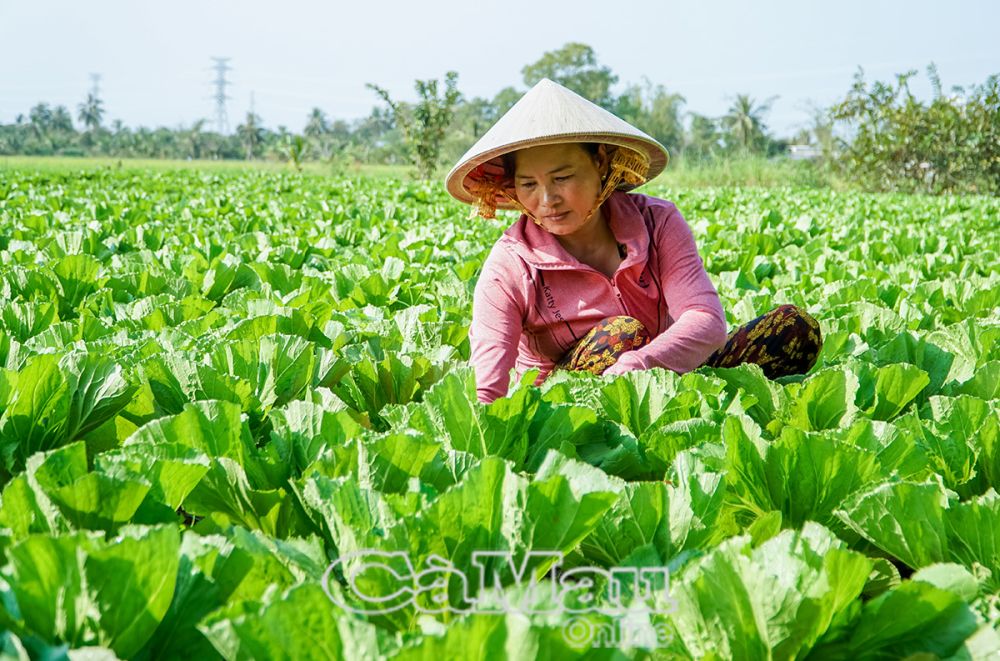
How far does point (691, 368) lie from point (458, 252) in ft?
10.1

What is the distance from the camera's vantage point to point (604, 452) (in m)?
1.47

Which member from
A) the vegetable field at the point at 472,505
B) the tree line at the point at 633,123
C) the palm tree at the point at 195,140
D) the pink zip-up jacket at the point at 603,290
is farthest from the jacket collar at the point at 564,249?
the palm tree at the point at 195,140

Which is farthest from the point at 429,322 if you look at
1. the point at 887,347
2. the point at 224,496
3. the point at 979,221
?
the point at 979,221

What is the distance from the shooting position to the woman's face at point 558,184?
7.18ft

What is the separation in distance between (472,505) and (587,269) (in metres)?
1.38

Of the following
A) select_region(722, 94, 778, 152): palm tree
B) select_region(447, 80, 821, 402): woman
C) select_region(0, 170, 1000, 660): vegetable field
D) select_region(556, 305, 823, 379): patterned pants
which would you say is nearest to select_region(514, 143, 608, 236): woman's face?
select_region(447, 80, 821, 402): woman

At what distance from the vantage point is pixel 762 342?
2.26 metres

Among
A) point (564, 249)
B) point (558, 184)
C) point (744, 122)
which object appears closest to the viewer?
point (558, 184)

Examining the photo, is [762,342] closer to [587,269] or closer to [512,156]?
[587,269]

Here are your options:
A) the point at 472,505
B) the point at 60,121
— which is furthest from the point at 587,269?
the point at 60,121

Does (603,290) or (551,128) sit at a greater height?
(551,128)

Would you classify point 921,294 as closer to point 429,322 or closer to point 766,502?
point 429,322

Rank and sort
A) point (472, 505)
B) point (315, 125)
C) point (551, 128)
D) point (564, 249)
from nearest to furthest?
point (472, 505)
point (551, 128)
point (564, 249)
point (315, 125)

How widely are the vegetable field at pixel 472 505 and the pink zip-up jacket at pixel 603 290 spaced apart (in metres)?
0.15
